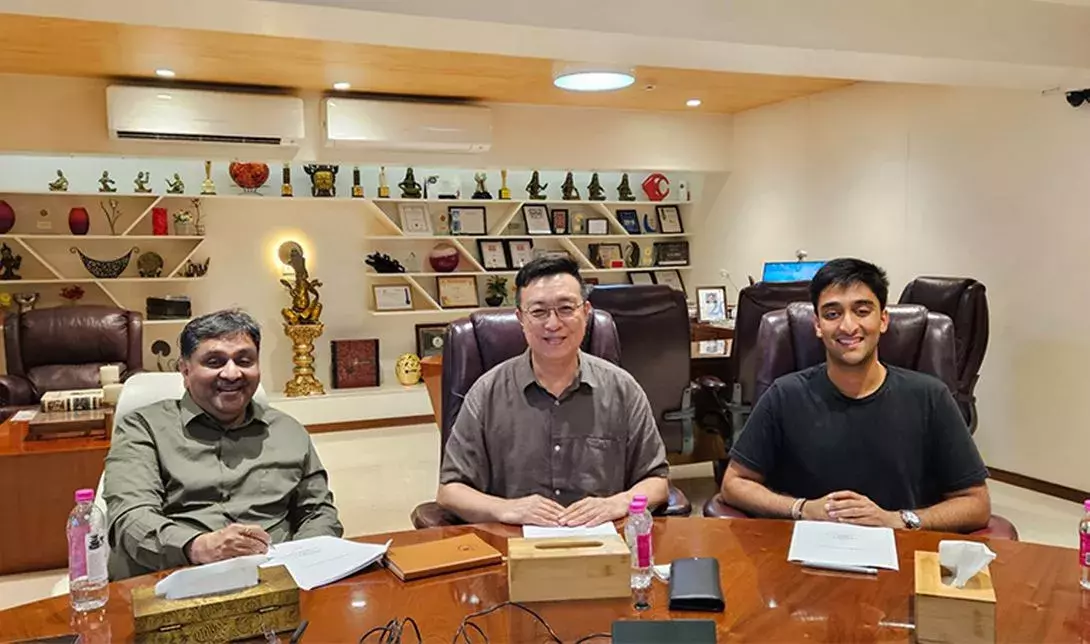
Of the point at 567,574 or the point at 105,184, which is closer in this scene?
the point at 567,574

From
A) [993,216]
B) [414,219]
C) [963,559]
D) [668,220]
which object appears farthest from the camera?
[668,220]

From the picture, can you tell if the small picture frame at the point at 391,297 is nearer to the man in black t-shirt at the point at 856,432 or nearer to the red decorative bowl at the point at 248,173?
the red decorative bowl at the point at 248,173

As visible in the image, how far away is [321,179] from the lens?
6625 millimetres

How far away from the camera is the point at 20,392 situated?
5.17m

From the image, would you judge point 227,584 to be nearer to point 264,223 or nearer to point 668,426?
point 668,426

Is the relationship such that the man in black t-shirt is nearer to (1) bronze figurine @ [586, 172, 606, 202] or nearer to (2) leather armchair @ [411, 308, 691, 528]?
(2) leather armchair @ [411, 308, 691, 528]

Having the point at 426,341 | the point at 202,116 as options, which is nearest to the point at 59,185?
the point at 202,116

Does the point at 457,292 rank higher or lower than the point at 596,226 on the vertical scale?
lower

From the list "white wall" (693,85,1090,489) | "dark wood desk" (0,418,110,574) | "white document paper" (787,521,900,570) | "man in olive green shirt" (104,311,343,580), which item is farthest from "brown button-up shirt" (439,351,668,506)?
"white wall" (693,85,1090,489)

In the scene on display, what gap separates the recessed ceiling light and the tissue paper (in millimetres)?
3721

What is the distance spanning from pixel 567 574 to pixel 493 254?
5836 millimetres

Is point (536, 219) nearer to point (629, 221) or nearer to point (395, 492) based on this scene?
point (629, 221)

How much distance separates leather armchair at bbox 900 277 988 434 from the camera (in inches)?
169

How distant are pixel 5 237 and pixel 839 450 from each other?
18.9 ft
